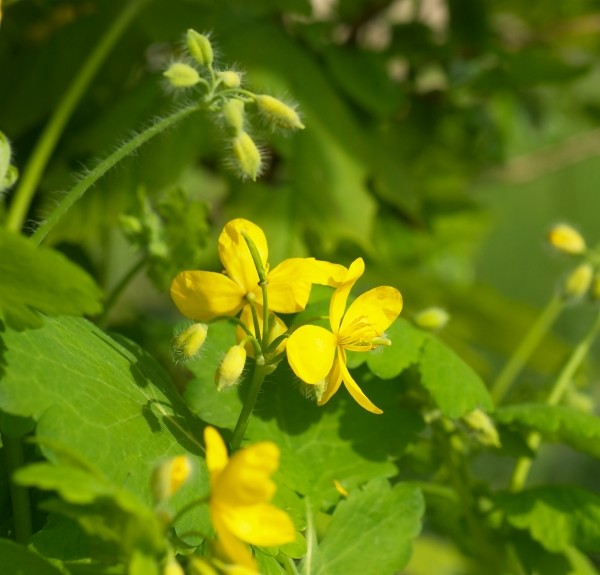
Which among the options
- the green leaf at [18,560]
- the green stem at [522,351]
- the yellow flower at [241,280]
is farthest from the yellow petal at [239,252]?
the green stem at [522,351]

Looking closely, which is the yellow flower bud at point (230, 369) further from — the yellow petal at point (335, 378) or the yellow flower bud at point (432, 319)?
the yellow flower bud at point (432, 319)

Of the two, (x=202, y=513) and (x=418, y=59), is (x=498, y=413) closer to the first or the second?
(x=202, y=513)

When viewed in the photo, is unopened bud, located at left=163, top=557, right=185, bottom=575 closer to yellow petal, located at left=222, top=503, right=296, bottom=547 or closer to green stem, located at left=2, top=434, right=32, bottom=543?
yellow petal, located at left=222, top=503, right=296, bottom=547

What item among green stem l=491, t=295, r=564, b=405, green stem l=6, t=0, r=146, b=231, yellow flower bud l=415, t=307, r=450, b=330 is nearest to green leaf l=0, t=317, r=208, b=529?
yellow flower bud l=415, t=307, r=450, b=330

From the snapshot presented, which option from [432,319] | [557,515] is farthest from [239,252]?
[557,515]

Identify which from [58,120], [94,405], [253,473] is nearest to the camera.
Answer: [253,473]

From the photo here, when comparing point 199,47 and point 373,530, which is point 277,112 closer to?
point 199,47
